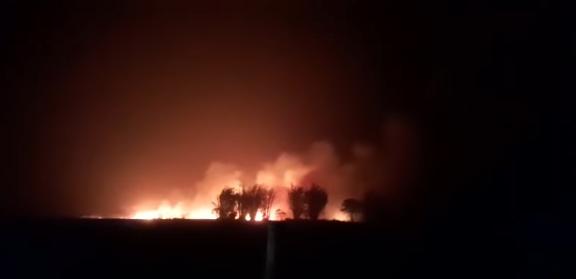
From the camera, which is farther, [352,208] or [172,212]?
[172,212]

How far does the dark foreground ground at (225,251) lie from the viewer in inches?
482

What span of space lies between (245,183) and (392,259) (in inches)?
313

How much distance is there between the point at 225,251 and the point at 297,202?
242 inches

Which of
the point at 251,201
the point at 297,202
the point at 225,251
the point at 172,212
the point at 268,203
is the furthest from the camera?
the point at 172,212

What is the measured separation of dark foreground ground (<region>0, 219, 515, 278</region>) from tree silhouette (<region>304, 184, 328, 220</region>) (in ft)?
17.7

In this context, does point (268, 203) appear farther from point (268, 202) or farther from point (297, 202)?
point (297, 202)

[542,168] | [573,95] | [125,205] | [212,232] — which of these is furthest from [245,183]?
[573,95]

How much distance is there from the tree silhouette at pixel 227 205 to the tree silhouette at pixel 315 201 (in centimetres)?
207

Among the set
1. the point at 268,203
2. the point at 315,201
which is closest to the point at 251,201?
the point at 268,203

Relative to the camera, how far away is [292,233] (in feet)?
40.2

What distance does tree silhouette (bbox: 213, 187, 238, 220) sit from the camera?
58.0ft

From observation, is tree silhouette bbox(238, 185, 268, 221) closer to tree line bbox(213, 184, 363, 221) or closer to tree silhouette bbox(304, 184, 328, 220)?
tree line bbox(213, 184, 363, 221)

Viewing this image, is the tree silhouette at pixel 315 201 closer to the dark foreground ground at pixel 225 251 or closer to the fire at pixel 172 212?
the fire at pixel 172 212

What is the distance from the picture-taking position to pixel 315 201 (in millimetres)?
18328
